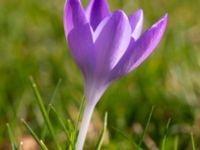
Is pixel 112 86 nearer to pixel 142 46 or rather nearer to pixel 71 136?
pixel 71 136

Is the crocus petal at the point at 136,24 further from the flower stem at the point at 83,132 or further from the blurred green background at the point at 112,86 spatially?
the blurred green background at the point at 112,86

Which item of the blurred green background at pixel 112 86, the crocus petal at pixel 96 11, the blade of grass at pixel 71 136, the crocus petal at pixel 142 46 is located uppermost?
the crocus petal at pixel 96 11

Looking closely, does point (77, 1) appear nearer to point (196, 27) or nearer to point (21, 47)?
point (21, 47)

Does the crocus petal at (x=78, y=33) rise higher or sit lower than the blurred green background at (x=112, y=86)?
higher

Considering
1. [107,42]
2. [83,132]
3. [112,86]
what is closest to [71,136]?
[83,132]

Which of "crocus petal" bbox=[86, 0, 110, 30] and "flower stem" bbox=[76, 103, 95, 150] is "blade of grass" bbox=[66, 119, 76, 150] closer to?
"flower stem" bbox=[76, 103, 95, 150]

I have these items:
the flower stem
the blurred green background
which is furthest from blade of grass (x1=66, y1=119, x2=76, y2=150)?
the blurred green background

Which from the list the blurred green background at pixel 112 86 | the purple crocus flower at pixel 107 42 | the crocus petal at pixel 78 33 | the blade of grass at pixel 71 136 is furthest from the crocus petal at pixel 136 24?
the blurred green background at pixel 112 86
